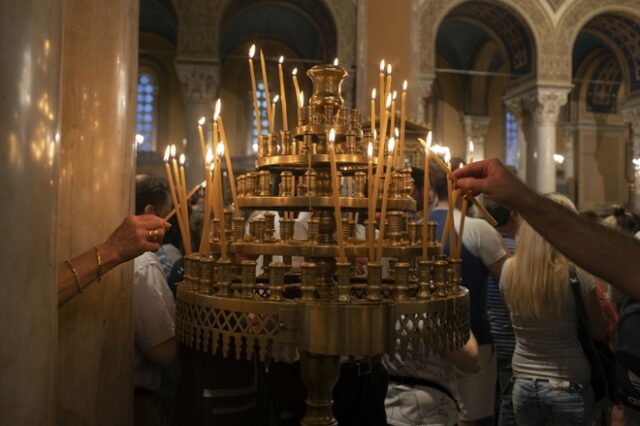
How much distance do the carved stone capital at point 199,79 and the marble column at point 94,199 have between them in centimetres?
1022

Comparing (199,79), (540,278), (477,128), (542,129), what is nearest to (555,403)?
(540,278)

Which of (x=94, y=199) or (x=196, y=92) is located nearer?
(x=94, y=199)

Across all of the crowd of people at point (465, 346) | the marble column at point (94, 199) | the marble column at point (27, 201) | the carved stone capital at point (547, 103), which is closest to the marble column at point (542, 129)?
the carved stone capital at point (547, 103)

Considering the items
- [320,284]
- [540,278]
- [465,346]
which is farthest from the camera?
[540,278]

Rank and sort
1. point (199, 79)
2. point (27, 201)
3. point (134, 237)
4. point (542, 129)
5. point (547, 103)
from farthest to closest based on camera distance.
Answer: point (542, 129), point (547, 103), point (199, 79), point (134, 237), point (27, 201)

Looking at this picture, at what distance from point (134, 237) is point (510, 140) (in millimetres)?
19996

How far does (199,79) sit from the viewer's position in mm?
12062

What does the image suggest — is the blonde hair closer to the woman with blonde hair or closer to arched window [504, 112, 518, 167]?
the woman with blonde hair

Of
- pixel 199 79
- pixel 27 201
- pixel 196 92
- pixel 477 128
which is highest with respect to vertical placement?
pixel 477 128

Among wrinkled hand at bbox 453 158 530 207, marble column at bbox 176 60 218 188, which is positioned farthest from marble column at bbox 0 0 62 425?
marble column at bbox 176 60 218 188

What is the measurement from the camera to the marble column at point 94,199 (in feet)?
6.48

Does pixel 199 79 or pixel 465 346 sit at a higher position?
pixel 199 79

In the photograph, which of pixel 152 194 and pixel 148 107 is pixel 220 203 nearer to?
pixel 152 194

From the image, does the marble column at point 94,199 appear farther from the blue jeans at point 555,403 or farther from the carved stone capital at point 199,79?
the carved stone capital at point 199,79
